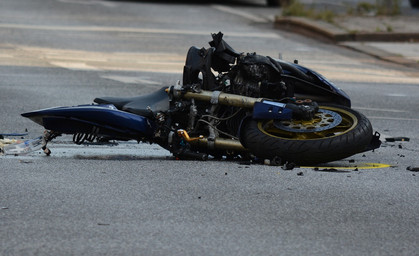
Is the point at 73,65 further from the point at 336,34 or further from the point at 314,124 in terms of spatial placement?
the point at 314,124

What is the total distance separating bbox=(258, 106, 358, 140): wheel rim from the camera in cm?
800

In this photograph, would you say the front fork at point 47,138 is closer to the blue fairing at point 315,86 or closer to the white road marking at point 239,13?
the blue fairing at point 315,86

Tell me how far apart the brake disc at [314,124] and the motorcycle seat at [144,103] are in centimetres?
101

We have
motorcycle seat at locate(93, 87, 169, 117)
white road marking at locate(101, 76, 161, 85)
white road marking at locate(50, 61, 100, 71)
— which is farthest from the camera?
white road marking at locate(50, 61, 100, 71)

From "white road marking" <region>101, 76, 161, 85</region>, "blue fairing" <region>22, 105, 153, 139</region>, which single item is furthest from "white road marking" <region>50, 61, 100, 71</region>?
"blue fairing" <region>22, 105, 153, 139</region>

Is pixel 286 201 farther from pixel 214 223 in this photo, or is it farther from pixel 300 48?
pixel 300 48

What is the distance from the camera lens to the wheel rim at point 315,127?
7996 mm

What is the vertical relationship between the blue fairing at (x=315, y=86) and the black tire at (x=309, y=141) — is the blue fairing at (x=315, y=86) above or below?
above

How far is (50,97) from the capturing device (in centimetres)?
1270

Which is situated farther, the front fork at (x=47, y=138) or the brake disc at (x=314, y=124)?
the front fork at (x=47, y=138)

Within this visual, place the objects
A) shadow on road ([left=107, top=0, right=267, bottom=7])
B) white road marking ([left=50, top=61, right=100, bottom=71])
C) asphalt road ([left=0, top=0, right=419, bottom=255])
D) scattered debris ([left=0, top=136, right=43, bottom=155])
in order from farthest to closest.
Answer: shadow on road ([left=107, top=0, right=267, bottom=7]), white road marking ([left=50, top=61, right=100, bottom=71]), scattered debris ([left=0, top=136, right=43, bottom=155]), asphalt road ([left=0, top=0, right=419, bottom=255])

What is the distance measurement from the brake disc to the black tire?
0.06ft

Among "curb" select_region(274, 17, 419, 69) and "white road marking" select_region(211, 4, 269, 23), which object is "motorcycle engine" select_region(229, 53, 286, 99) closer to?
"curb" select_region(274, 17, 419, 69)

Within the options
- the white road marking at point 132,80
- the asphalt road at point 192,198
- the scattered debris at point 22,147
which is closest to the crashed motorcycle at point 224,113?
the scattered debris at point 22,147
